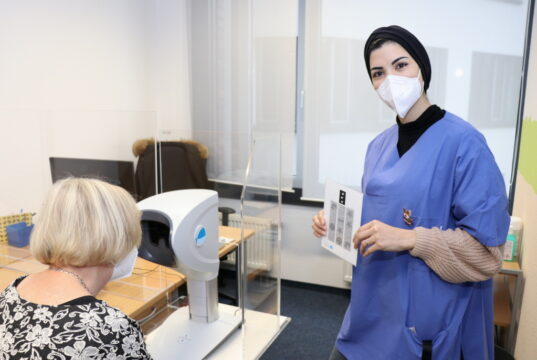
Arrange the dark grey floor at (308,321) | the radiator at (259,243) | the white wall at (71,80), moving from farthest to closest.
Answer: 1. the dark grey floor at (308,321)
2. the white wall at (71,80)
3. the radiator at (259,243)

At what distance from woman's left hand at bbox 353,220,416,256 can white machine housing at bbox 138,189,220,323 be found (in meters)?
0.46

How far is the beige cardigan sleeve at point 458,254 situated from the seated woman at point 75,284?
2.39 ft

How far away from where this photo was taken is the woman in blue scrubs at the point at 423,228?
3.47 feet

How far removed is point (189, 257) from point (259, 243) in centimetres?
44

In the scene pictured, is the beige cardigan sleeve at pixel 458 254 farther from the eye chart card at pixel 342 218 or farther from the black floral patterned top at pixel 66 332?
the black floral patterned top at pixel 66 332

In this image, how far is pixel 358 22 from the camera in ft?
9.97

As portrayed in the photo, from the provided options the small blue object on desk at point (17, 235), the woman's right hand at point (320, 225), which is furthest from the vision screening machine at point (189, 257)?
the small blue object on desk at point (17, 235)

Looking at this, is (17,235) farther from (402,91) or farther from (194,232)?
(402,91)

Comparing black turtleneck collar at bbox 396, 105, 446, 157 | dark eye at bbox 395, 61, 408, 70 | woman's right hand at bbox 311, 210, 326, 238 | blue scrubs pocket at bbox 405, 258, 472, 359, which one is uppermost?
dark eye at bbox 395, 61, 408, 70

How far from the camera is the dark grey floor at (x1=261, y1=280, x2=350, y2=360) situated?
8.86 ft

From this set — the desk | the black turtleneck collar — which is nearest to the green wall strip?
the desk

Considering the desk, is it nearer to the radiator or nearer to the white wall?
the radiator

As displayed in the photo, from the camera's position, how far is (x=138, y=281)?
1.81m

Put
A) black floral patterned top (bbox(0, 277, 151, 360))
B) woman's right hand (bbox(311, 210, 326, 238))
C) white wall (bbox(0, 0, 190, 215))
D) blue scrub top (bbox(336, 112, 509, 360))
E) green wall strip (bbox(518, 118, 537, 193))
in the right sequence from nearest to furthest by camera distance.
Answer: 1. black floral patterned top (bbox(0, 277, 151, 360))
2. blue scrub top (bbox(336, 112, 509, 360))
3. woman's right hand (bbox(311, 210, 326, 238))
4. green wall strip (bbox(518, 118, 537, 193))
5. white wall (bbox(0, 0, 190, 215))
